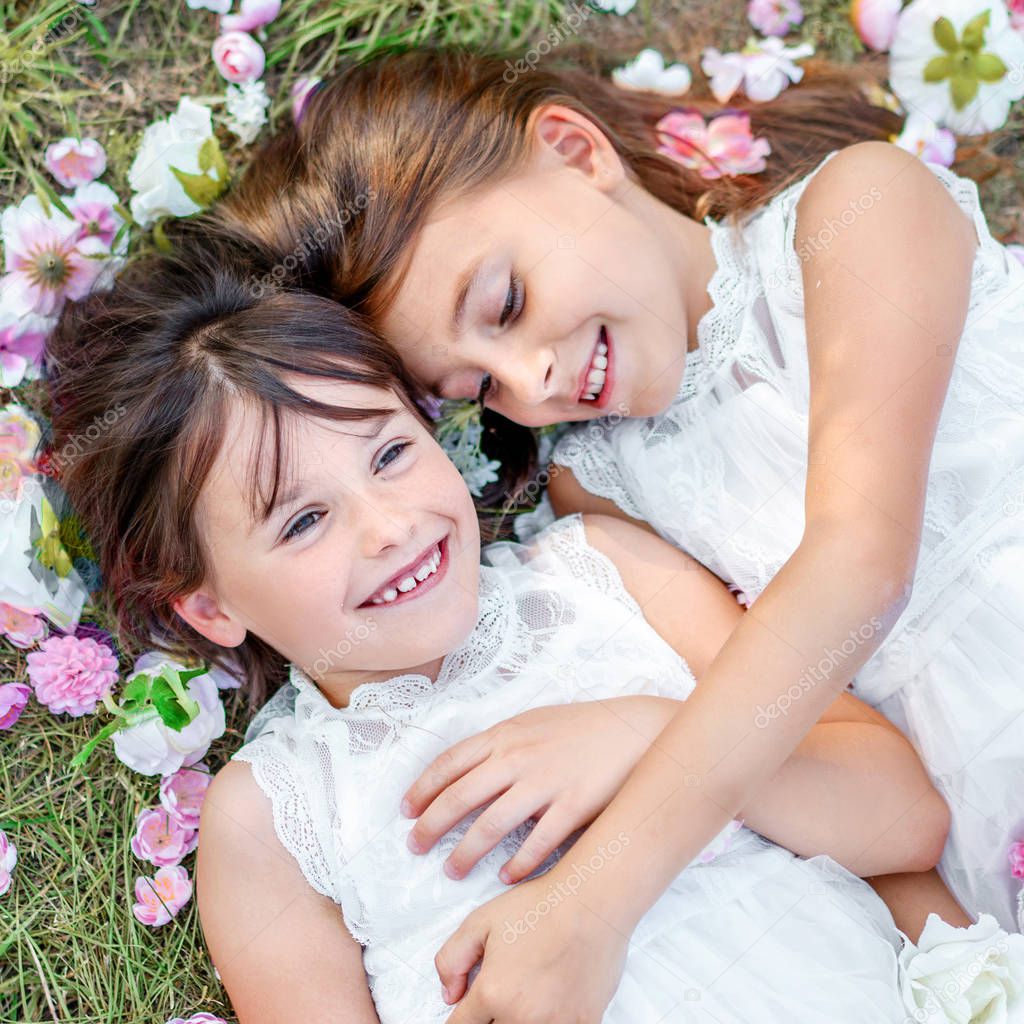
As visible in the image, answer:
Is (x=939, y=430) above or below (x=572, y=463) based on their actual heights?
above

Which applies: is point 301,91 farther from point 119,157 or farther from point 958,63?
point 958,63

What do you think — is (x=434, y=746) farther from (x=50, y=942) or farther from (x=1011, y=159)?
(x=1011, y=159)

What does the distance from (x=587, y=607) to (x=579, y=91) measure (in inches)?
41.8

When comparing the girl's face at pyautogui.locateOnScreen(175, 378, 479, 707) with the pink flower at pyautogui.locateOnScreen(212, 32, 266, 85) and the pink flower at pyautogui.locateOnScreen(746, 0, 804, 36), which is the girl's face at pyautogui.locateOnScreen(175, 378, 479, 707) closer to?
the pink flower at pyautogui.locateOnScreen(212, 32, 266, 85)

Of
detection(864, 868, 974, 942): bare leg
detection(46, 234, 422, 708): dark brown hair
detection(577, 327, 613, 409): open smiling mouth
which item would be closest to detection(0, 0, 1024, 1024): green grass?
detection(46, 234, 422, 708): dark brown hair

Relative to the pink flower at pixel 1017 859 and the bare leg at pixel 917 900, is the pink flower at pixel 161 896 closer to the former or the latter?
the bare leg at pixel 917 900

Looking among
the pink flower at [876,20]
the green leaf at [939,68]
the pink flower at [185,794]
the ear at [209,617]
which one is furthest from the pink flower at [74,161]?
the green leaf at [939,68]

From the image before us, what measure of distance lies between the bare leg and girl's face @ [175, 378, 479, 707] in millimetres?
896

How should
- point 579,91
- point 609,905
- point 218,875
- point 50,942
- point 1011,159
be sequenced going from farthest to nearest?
point 1011,159 < point 579,91 < point 50,942 < point 218,875 < point 609,905

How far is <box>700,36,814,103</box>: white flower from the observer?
258cm

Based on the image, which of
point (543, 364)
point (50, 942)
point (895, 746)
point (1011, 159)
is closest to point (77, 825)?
point (50, 942)

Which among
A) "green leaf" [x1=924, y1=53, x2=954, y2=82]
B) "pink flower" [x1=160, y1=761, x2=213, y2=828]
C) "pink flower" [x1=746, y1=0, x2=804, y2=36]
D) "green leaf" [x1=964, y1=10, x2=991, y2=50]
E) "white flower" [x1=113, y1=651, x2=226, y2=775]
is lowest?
"pink flower" [x1=160, y1=761, x2=213, y2=828]

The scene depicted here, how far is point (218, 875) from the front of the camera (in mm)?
1946

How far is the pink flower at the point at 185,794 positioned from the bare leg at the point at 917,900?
50.3 inches
